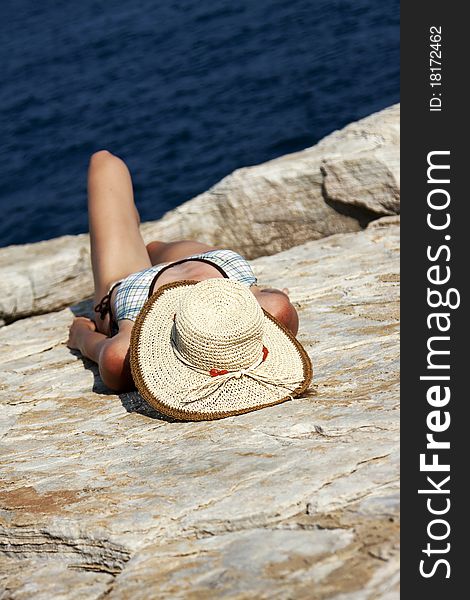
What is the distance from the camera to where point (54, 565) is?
3697 millimetres

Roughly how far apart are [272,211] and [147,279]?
298cm

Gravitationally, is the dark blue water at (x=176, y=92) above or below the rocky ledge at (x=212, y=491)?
above

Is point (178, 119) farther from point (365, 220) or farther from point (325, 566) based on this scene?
point (325, 566)

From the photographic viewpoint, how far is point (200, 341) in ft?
14.9

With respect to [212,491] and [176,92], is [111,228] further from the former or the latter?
[176,92]

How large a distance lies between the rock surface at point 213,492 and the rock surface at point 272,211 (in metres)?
2.62

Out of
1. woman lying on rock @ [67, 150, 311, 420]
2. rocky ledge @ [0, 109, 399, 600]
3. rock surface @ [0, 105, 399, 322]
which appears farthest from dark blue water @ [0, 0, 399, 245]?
rocky ledge @ [0, 109, 399, 600]

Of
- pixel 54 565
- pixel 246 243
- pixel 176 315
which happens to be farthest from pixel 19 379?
pixel 246 243

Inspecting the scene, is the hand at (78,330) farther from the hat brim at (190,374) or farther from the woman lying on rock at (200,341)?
the hat brim at (190,374)

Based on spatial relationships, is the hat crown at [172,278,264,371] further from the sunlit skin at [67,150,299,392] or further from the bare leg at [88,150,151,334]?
the bare leg at [88,150,151,334]

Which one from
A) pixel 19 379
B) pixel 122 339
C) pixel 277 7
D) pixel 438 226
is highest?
pixel 277 7

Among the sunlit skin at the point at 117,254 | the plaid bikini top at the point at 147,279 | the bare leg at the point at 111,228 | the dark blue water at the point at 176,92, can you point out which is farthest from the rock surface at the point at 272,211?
the dark blue water at the point at 176,92

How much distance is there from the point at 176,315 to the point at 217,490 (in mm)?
1184

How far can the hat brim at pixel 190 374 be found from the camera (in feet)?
14.9
